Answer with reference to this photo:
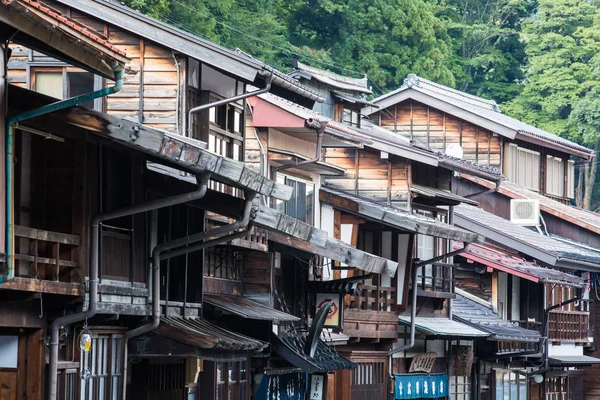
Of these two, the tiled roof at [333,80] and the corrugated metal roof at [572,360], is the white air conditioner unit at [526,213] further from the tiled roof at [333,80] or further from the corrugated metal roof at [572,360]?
the tiled roof at [333,80]

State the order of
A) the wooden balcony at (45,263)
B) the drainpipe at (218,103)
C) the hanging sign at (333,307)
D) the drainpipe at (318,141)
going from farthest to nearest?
the hanging sign at (333,307) < the drainpipe at (318,141) < the drainpipe at (218,103) < the wooden balcony at (45,263)

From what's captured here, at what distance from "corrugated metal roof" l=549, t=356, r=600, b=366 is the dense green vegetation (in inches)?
725

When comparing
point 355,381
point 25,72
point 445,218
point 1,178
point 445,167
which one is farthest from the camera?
point 445,218

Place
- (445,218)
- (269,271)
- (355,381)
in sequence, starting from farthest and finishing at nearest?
(445,218)
(355,381)
(269,271)

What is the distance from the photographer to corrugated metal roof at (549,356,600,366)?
41750mm

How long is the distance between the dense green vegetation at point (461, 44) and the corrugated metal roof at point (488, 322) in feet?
57.2

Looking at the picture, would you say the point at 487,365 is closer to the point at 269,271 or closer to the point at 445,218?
the point at 445,218

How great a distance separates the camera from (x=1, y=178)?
12.8 meters

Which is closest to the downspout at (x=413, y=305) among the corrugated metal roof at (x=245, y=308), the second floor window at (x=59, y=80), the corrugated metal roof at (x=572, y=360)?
the corrugated metal roof at (x=245, y=308)

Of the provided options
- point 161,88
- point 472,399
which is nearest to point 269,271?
point 161,88

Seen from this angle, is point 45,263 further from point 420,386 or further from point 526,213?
point 526,213

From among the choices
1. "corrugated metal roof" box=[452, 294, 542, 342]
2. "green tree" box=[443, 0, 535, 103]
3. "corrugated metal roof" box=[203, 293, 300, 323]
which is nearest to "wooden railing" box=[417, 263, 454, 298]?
"corrugated metal roof" box=[452, 294, 542, 342]

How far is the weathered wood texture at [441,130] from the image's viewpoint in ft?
155

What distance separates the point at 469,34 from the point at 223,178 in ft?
184
